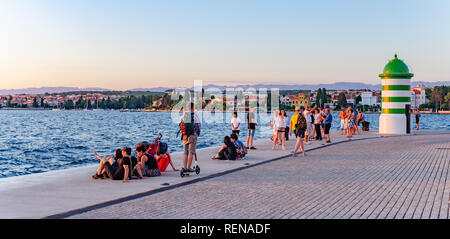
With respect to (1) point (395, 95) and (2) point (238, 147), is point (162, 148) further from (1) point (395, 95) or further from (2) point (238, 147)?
(1) point (395, 95)

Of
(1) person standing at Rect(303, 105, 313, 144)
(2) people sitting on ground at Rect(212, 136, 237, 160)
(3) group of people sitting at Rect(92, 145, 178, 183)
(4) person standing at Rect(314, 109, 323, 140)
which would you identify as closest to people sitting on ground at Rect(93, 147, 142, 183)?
(3) group of people sitting at Rect(92, 145, 178, 183)

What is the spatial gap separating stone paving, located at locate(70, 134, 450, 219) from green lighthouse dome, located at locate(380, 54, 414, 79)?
19316 mm

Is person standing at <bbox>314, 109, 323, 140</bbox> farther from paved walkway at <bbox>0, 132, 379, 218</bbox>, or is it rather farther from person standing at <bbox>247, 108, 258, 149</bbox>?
paved walkway at <bbox>0, 132, 379, 218</bbox>

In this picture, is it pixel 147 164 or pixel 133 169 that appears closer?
pixel 133 169

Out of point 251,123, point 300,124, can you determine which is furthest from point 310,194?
point 251,123

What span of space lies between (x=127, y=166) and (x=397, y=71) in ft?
89.1

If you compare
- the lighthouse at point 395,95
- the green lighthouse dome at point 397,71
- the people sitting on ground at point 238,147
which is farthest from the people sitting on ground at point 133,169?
the green lighthouse dome at point 397,71

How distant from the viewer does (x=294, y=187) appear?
473 inches

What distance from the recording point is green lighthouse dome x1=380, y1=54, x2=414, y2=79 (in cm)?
3553

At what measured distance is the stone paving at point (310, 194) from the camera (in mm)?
8974

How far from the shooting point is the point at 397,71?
117 ft
